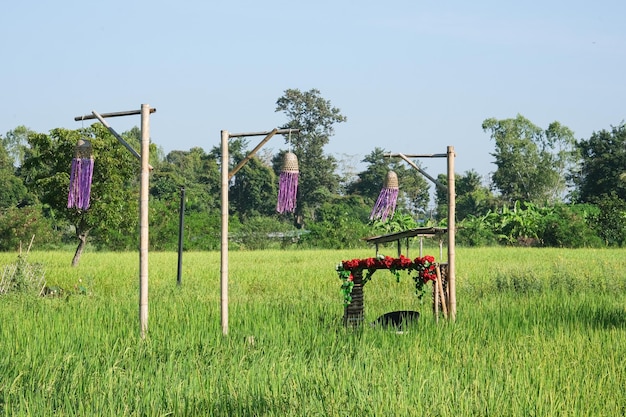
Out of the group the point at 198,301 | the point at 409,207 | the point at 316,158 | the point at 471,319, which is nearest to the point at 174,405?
the point at 471,319

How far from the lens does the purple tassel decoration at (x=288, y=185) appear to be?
28.5ft

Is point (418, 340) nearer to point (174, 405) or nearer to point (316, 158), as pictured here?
point (174, 405)

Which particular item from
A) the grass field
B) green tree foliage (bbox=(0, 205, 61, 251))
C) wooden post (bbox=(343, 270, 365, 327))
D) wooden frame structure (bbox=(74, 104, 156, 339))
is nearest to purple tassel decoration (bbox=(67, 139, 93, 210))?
wooden frame structure (bbox=(74, 104, 156, 339))

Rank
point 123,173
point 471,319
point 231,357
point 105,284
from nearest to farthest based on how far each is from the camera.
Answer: point 231,357
point 471,319
point 105,284
point 123,173

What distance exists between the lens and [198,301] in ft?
42.9

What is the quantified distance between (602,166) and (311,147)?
47.9 feet

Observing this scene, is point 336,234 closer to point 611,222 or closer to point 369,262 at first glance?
point 611,222

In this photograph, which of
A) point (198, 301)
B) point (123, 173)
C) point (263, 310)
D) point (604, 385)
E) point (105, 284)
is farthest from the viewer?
point (123, 173)

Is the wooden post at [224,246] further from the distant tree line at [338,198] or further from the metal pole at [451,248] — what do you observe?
the distant tree line at [338,198]

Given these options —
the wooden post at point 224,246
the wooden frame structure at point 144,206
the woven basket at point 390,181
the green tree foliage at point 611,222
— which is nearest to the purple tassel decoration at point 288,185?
the wooden post at point 224,246

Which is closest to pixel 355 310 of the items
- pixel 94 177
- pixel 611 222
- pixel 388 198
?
pixel 388 198

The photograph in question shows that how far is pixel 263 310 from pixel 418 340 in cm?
340

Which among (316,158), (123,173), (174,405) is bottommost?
(174,405)

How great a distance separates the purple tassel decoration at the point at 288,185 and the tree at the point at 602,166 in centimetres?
3511
